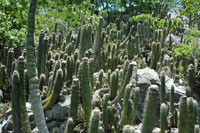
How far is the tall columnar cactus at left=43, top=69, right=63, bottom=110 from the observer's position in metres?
5.22

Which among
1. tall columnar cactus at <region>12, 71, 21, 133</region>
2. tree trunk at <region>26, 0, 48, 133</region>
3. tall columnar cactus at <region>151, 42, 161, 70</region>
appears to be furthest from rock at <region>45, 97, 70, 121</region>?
tall columnar cactus at <region>151, 42, 161, 70</region>

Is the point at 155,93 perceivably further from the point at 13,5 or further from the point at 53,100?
the point at 13,5

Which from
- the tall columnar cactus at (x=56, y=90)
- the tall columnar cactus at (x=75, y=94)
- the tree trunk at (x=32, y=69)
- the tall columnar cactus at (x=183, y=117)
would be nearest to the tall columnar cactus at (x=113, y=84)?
the tall columnar cactus at (x=56, y=90)

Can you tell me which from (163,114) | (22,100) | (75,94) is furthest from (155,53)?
(22,100)

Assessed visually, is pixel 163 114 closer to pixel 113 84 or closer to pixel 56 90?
pixel 113 84

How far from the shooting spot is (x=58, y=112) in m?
5.69

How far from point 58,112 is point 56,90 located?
25.7 inches

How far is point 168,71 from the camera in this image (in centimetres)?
841

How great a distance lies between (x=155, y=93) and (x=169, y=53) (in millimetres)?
7636

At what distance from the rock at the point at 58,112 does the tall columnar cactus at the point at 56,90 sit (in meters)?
0.14

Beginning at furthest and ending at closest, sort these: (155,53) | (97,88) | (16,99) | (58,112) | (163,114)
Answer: (155,53)
(97,88)
(58,112)
(163,114)
(16,99)

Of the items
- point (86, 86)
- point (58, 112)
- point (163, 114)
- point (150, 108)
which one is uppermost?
point (86, 86)

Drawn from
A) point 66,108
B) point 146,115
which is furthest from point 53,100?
point 146,115

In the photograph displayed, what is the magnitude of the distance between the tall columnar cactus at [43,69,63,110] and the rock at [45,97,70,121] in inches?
5.4
